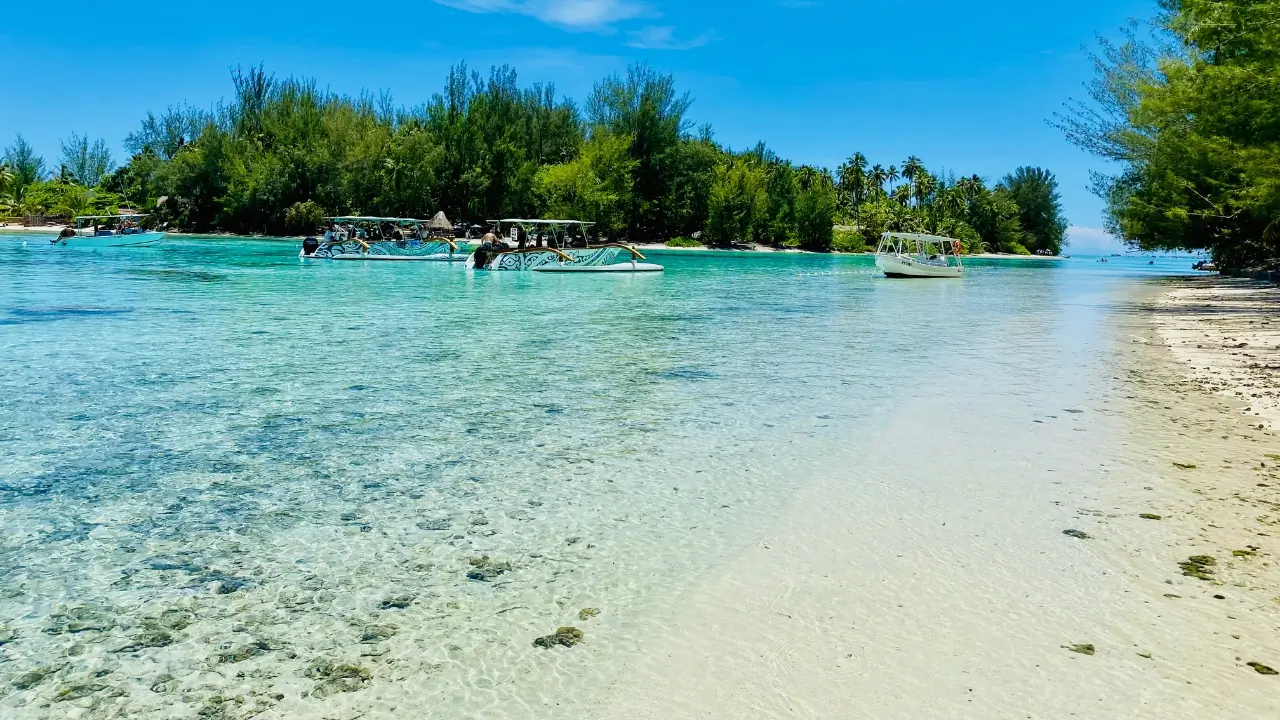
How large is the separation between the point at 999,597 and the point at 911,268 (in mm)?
38065

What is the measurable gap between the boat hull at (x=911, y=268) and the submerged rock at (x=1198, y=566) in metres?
37.1

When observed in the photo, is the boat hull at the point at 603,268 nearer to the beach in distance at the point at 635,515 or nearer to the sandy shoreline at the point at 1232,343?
the beach in distance at the point at 635,515

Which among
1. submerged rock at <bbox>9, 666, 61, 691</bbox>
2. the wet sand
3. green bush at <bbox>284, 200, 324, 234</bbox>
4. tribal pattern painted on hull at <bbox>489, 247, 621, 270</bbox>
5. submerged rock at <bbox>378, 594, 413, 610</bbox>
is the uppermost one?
green bush at <bbox>284, 200, 324, 234</bbox>

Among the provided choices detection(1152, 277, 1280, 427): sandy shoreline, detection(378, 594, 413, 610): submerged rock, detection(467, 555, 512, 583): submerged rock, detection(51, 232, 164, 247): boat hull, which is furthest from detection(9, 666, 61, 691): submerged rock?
detection(51, 232, 164, 247): boat hull

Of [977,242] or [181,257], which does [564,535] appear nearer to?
[181,257]

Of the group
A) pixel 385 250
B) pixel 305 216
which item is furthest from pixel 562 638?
pixel 305 216

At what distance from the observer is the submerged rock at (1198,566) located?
13.2 ft

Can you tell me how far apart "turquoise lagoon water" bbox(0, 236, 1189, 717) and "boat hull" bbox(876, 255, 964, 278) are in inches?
1017

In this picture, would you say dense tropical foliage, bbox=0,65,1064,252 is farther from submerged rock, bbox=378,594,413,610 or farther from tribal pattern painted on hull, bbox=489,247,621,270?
submerged rock, bbox=378,594,413,610

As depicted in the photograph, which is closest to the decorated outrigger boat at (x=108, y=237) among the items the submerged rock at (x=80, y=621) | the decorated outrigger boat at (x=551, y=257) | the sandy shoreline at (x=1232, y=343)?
the decorated outrigger boat at (x=551, y=257)

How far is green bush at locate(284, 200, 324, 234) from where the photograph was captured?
68.0 metres

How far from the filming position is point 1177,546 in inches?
173

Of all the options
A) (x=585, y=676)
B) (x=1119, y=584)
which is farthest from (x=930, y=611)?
(x=585, y=676)

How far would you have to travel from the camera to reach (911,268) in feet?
130
